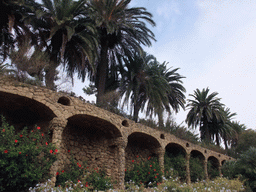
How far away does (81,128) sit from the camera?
34.7ft

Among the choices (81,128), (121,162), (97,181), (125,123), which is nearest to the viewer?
(97,181)

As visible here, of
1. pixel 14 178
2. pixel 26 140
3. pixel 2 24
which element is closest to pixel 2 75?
pixel 26 140

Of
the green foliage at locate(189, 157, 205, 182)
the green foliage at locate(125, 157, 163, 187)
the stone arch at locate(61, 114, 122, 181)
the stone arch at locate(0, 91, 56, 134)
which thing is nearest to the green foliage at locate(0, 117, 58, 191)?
the stone arch at locate(0, 91, 56, 134)

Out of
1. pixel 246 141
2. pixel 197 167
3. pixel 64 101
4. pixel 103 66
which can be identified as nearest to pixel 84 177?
pixel 64 101

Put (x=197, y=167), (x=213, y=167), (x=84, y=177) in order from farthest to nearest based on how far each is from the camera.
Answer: (x=213, y=167) < (x=197, y=167) < (x=84, y=177)

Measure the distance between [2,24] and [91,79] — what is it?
6.74 m

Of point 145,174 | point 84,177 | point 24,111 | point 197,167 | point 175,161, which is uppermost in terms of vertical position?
point 24,111

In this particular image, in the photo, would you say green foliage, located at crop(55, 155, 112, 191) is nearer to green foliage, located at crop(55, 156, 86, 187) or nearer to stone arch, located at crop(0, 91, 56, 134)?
green foliage, located at crop(55, 156, 86, 187)

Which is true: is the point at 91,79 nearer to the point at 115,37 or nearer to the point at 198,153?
the point at 115,37

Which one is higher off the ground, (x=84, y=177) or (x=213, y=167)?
(x=213, y=167)

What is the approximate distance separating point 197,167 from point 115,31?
37.2ft

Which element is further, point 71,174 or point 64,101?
point 71,174

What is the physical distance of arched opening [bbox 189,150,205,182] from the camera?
1565 centimetres

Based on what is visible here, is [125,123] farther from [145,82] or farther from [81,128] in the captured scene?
[145,82]
